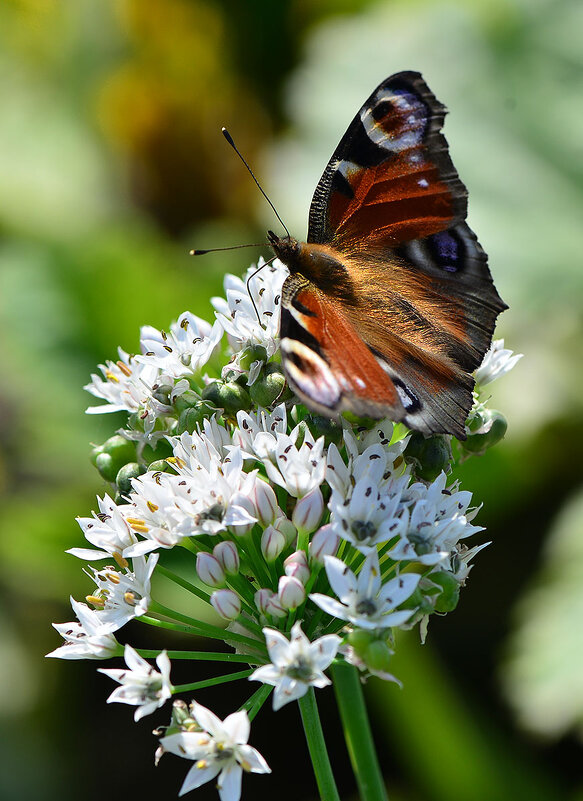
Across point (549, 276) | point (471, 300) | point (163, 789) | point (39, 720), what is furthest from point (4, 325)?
point (471, 300)

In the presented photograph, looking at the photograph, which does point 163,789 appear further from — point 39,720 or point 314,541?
point 314,541

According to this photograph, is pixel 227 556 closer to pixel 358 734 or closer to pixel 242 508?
pixel 242 508

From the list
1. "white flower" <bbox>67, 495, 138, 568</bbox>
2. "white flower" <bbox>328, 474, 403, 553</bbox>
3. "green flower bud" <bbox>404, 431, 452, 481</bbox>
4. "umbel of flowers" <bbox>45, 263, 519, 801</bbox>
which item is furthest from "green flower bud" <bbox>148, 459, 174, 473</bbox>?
"green flower bud" <bbox>404, 431, 452, 481</bbox>

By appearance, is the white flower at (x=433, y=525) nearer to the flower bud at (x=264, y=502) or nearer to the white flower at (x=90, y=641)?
the flower bud at (x=264, y=502)

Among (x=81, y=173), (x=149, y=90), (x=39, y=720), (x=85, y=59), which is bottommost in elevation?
(x=39, y=720)

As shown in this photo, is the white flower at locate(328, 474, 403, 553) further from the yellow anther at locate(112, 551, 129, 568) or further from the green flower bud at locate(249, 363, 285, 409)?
the yellow anther at locate(112, 551, 129, 568)

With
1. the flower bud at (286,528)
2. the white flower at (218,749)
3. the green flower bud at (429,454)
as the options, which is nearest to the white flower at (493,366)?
the green flower bud at (429,454)

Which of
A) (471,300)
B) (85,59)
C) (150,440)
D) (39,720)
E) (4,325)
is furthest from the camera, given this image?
(85,59)

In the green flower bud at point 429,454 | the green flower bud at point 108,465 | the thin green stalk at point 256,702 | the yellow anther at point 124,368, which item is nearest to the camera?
the thin green stalk at point 256,702
